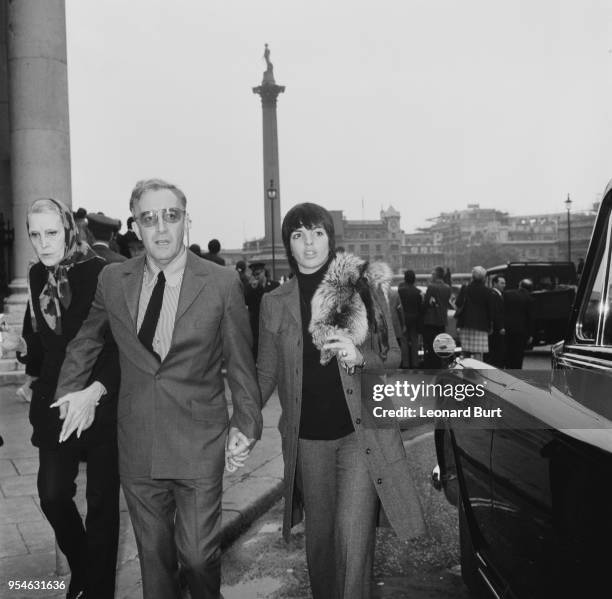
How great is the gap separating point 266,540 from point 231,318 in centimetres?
243

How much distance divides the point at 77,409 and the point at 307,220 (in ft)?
3.94

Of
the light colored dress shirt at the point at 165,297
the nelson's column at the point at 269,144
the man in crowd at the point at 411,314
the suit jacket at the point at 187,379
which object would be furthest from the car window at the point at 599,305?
the nelson's column at the point at 269,144

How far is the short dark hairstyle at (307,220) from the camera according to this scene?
3.46 meters

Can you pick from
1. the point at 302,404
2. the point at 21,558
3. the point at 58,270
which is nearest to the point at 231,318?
the point at 302,404

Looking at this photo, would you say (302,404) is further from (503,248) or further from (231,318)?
(503,248)

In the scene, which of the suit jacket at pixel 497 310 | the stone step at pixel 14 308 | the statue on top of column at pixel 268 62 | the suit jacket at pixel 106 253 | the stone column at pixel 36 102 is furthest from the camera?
the statue on top of column at pixel 268 62

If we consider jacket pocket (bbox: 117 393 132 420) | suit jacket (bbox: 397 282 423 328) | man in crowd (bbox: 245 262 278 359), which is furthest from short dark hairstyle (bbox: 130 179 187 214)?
suit jacket (bbox: 397 282 423 328)

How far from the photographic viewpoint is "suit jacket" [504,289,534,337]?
14223 mm

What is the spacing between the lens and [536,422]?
2.35 m

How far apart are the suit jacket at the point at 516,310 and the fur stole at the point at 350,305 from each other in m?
11.1

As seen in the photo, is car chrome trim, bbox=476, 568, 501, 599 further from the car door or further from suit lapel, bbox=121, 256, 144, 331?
suit lapel, bbox=121, 256, 144, 331

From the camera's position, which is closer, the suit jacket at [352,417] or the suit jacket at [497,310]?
the suit jacket at [352,417]

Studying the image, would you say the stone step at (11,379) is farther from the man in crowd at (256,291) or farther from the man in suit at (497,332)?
the man in suit at (497,332)

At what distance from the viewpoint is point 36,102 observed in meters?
13.0
